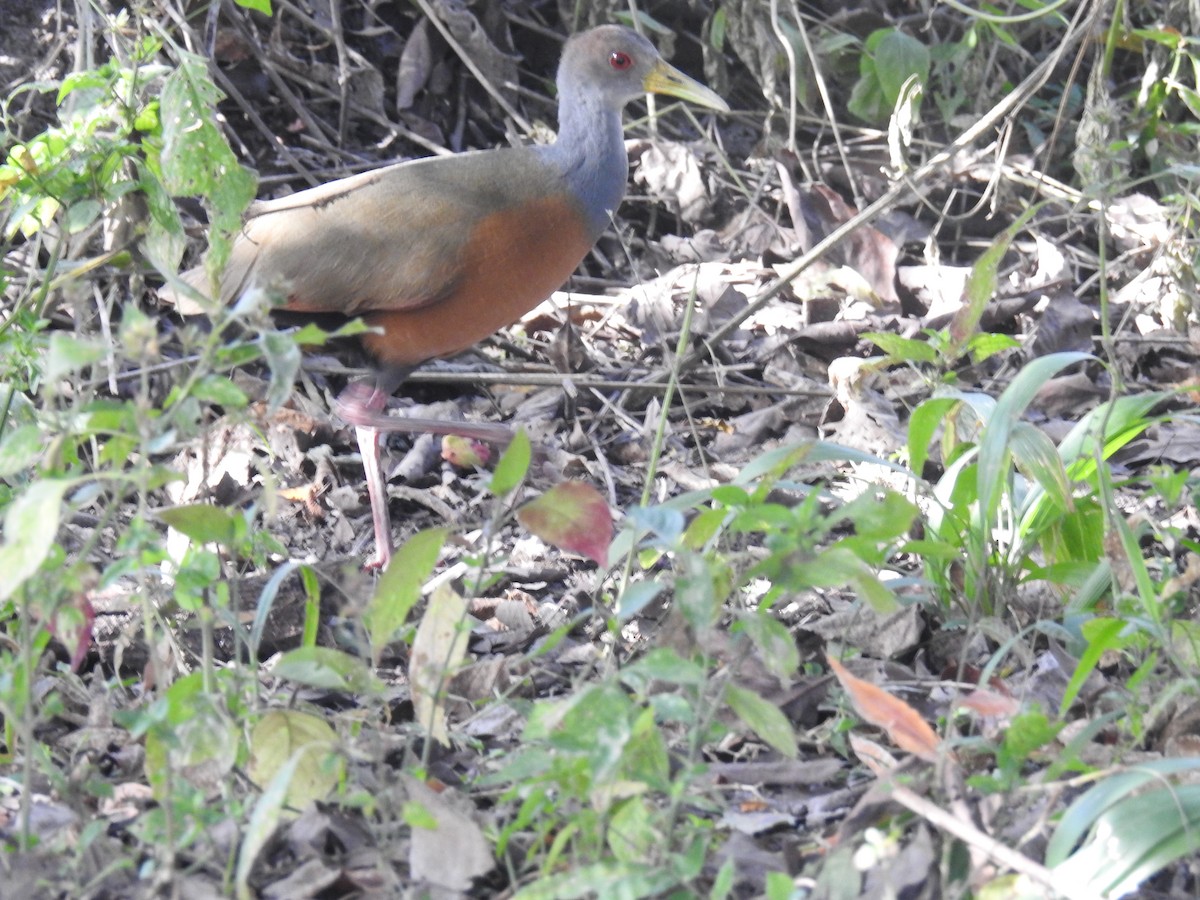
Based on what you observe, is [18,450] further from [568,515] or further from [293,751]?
[568,515]

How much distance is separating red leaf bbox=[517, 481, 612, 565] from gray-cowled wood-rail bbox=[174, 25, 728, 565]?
Answer: 181 centimetres

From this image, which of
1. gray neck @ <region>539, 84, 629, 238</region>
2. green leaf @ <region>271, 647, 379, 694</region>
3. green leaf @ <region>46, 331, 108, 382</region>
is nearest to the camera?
green leaf @ <region>46, 331, 108, 382</region>

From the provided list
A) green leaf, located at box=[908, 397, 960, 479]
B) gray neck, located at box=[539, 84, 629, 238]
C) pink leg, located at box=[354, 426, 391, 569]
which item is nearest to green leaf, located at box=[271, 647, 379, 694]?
green leaf, located at box=[908, 397, 960, 479]

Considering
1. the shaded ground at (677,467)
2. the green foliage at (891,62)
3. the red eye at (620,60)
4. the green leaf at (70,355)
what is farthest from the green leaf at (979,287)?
the green foliage at (891,62)

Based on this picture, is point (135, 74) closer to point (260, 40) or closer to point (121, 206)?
point (121, 206)

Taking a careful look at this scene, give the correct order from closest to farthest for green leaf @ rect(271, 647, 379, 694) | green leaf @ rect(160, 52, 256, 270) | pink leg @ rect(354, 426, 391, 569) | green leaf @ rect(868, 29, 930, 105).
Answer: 1. green leaf @ rect(271, 647, 379, 694)
2. green leaf @ rect(160, 52, 256, 270)
3. pink leg @ rect(354, 426, 391, 569)
4. green leaf @ rect(868, 29, 930, 105)

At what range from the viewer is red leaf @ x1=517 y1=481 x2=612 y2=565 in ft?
7.43

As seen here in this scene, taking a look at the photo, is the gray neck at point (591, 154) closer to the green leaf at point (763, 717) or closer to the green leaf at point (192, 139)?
the green leaf at point (192, 139)

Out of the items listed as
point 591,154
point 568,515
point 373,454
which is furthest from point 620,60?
point 568,515

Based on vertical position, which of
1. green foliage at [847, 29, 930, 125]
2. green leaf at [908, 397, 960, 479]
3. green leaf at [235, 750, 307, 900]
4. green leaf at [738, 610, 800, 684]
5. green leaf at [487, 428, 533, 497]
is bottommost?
green leaf at [908, 397, 960, 479]

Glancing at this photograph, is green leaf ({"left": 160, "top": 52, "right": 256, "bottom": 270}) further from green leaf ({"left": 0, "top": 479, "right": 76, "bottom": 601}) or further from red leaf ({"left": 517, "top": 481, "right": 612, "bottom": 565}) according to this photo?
green leaf ({"left": 0, "top": 479, "right": 76, "bottom": 601})

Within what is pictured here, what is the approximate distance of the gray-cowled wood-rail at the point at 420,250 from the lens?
4.23m

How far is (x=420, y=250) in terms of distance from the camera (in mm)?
4230

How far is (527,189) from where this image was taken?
4355 mm
